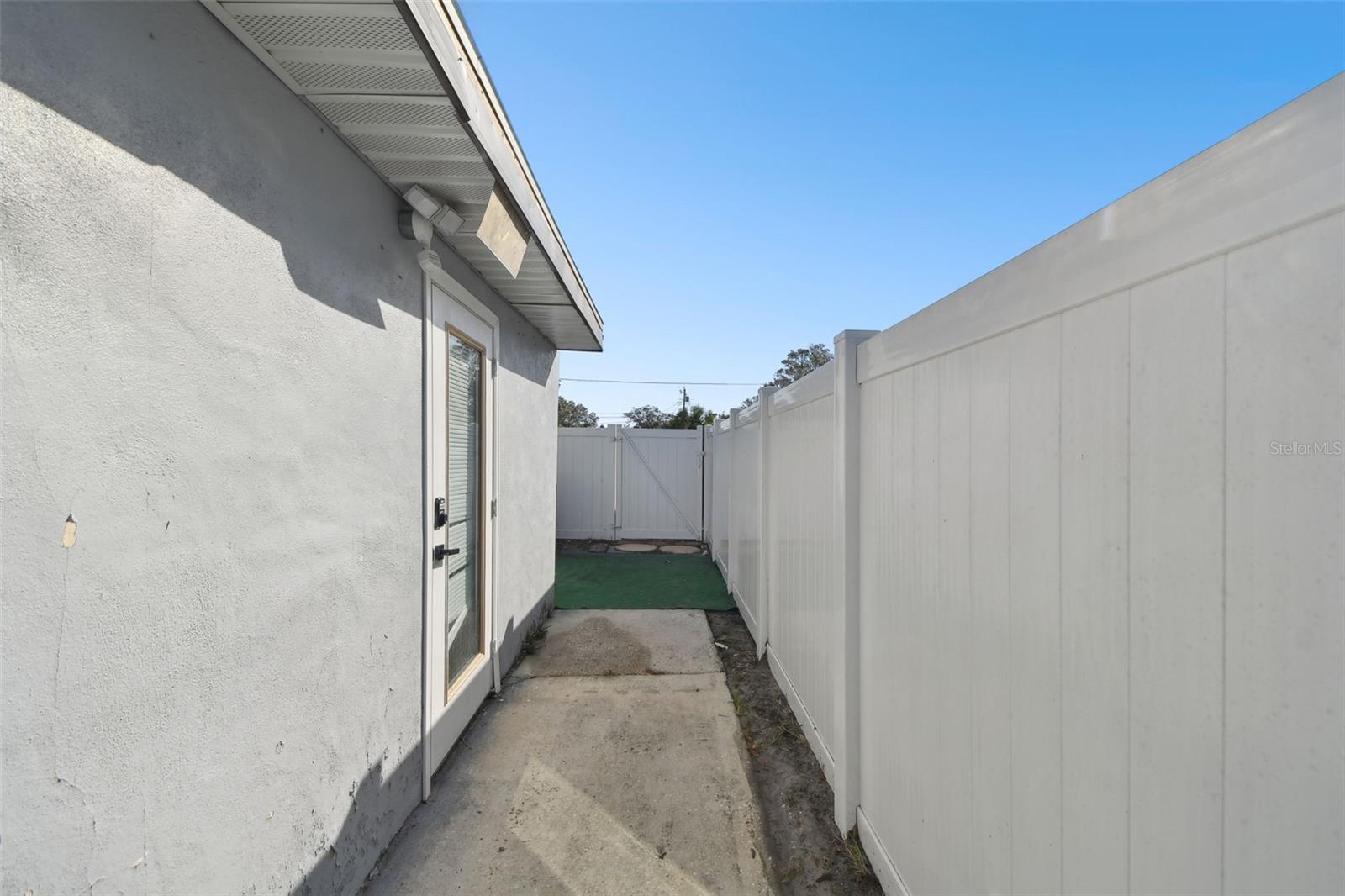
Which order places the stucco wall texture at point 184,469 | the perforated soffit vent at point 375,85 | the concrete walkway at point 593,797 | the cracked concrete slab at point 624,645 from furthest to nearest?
the cracked concrete slab at point 624,645
the concrete walkway at point 593,797
the perforated soffit vent at point 375,85
the stucco wall texture at point 184,469

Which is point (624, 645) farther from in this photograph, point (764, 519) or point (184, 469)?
point (184, 469)

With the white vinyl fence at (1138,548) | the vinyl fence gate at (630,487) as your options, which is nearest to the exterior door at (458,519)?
the white vinyl fence at (1138,548)

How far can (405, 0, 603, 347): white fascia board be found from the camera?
1315 mm

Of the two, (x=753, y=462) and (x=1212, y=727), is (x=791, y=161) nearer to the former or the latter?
(x=753, y=462)

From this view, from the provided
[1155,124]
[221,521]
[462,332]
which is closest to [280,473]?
[221,521]

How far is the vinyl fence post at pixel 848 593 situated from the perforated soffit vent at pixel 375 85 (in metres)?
1.63

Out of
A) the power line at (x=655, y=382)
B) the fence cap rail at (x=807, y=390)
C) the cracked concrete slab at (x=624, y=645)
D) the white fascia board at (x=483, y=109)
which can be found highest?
the power line at (x=655, y=382)

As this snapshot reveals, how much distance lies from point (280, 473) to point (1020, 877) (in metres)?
2.11

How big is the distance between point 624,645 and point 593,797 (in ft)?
5.93

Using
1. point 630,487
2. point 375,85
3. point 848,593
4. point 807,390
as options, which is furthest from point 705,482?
point 375,85

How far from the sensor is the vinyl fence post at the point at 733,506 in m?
5.27

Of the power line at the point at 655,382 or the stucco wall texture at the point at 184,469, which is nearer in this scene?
the stucco wall texture at the point at 184,469

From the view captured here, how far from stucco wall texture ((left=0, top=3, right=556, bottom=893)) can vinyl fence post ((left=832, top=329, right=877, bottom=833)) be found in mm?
1825

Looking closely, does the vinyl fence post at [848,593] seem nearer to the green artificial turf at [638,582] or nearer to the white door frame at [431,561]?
the white door frame at [431,561]
